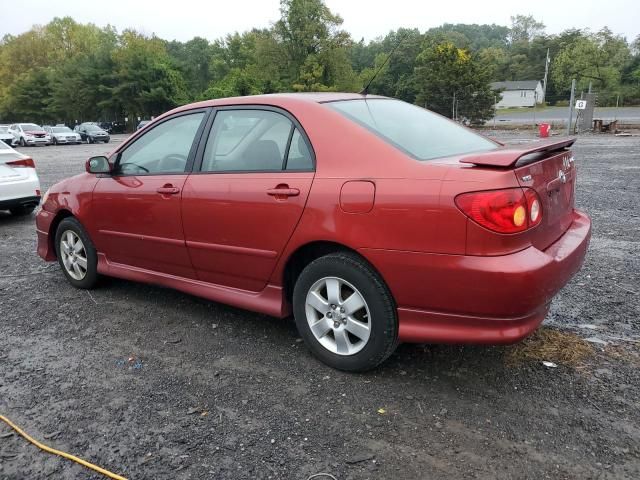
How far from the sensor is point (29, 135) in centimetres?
3509

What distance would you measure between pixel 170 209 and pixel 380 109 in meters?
1.63

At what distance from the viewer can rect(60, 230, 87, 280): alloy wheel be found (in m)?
4.79

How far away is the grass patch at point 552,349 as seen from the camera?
329 cm

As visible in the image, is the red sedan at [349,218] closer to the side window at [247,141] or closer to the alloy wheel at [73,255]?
the side window at [247,141]

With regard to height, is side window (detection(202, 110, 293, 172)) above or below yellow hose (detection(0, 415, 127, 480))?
above

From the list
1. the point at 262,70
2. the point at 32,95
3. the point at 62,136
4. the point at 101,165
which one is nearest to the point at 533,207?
the point at 101,165

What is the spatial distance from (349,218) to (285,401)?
105 centimetres

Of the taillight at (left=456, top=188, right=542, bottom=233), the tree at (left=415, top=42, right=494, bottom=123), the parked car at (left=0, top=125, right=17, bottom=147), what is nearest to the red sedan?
the taillight at (left=456, top=188, right=542, bottom=233)

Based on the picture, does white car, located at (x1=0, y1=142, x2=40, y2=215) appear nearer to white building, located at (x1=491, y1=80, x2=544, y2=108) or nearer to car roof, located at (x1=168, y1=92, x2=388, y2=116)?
car roof, located at (x1=168, y1=92, x2=388, y2=116)

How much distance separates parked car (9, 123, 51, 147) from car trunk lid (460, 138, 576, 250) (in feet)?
124

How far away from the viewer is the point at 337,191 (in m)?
3.02

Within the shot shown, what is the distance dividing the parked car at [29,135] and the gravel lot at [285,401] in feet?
116

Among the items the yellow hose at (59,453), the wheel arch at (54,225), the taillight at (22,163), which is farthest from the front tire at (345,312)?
the taillight at (22,163)

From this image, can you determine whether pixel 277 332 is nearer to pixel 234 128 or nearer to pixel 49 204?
pixel 234 128
